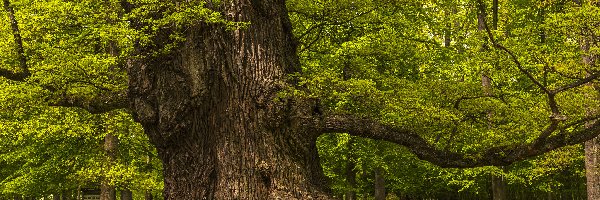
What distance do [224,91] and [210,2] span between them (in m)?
1.34

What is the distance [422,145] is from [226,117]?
298 cm

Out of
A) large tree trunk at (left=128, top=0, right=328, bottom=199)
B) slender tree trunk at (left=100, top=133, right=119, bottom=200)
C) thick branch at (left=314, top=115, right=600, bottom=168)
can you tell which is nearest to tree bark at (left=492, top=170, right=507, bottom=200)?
thick branch at (left=314, top=115, right=600, bottom=168)

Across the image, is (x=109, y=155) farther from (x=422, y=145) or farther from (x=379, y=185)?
(x=422, y=145)

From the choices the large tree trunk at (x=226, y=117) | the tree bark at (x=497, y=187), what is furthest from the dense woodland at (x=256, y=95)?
the tree bark at (x=497, y=187)

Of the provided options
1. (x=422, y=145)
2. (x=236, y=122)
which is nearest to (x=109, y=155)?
(x=236, y=122)

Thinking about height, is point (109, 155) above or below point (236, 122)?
below

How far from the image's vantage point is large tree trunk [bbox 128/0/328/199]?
7.89 m

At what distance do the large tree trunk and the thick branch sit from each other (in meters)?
0.46

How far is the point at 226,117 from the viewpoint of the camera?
810 cm

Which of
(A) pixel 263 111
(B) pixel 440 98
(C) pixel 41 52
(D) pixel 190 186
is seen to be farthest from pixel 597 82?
(C) pixel 41 52

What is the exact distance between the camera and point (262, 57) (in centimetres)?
830

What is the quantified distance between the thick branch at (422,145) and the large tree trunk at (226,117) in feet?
1.51

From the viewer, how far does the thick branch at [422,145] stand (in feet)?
26.6

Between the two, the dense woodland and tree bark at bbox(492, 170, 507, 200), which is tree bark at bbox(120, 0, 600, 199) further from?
tree bark at bbox(492, 170, 507, 200)
